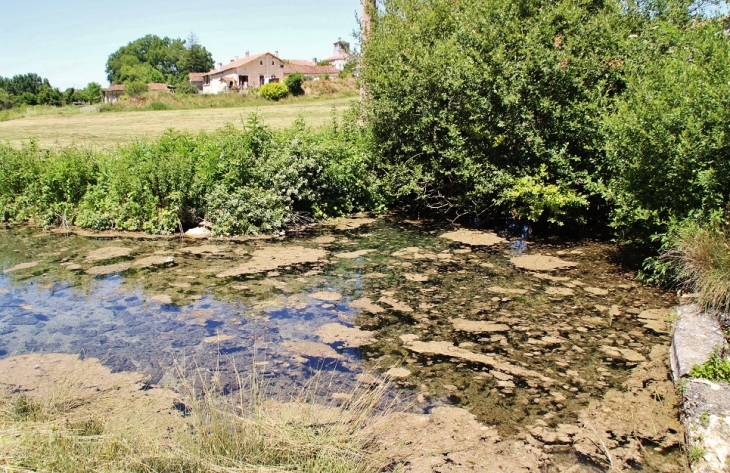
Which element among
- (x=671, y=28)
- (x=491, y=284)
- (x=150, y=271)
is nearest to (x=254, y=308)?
(x=150, y=271)

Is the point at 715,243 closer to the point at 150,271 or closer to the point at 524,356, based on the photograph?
the point at 524,356

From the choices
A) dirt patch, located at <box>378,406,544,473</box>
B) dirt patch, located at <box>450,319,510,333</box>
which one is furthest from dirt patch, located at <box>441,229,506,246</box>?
dirt patch, located at <box>378,406,544,473</box>

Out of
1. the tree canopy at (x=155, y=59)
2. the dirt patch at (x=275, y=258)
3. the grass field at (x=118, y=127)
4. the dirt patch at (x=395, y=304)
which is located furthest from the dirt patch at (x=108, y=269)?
the tree canopy at (x=155, y=59)

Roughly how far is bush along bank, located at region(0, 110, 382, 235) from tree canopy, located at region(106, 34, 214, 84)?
84738mm

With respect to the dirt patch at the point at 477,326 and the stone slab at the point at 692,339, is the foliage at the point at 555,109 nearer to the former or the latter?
the stone slab at the point at 692,339

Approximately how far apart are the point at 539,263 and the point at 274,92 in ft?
112

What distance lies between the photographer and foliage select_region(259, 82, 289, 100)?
38.8m

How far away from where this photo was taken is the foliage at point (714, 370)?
4082 millimetres

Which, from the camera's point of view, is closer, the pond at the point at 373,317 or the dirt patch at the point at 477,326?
the pond at the point at 373,317

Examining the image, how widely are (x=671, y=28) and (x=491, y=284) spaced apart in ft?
13.4

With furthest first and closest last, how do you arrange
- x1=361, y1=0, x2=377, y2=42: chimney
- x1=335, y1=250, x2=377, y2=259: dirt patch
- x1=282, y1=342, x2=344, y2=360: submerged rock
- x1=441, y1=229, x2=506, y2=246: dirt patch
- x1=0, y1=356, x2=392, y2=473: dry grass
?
x1=361, y1=0, x2=377, y2=42: chimney
x1=441, y1=229, x2=506, y2=246: dirt patch
x1=335, y1=250, x2=377, y2=259: dirt patch
x1=282, y1=342, x2=344, y2=360: submerged rock
x1=0, y1=356, x2=392, y2=473: dry grass

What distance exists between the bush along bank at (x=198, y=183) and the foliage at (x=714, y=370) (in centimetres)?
660

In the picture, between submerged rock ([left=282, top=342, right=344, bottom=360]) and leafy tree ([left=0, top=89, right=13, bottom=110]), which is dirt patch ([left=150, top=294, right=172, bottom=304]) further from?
leafy tree ([left=0, top=89, right=13, bottom=110])

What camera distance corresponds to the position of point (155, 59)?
102 m
